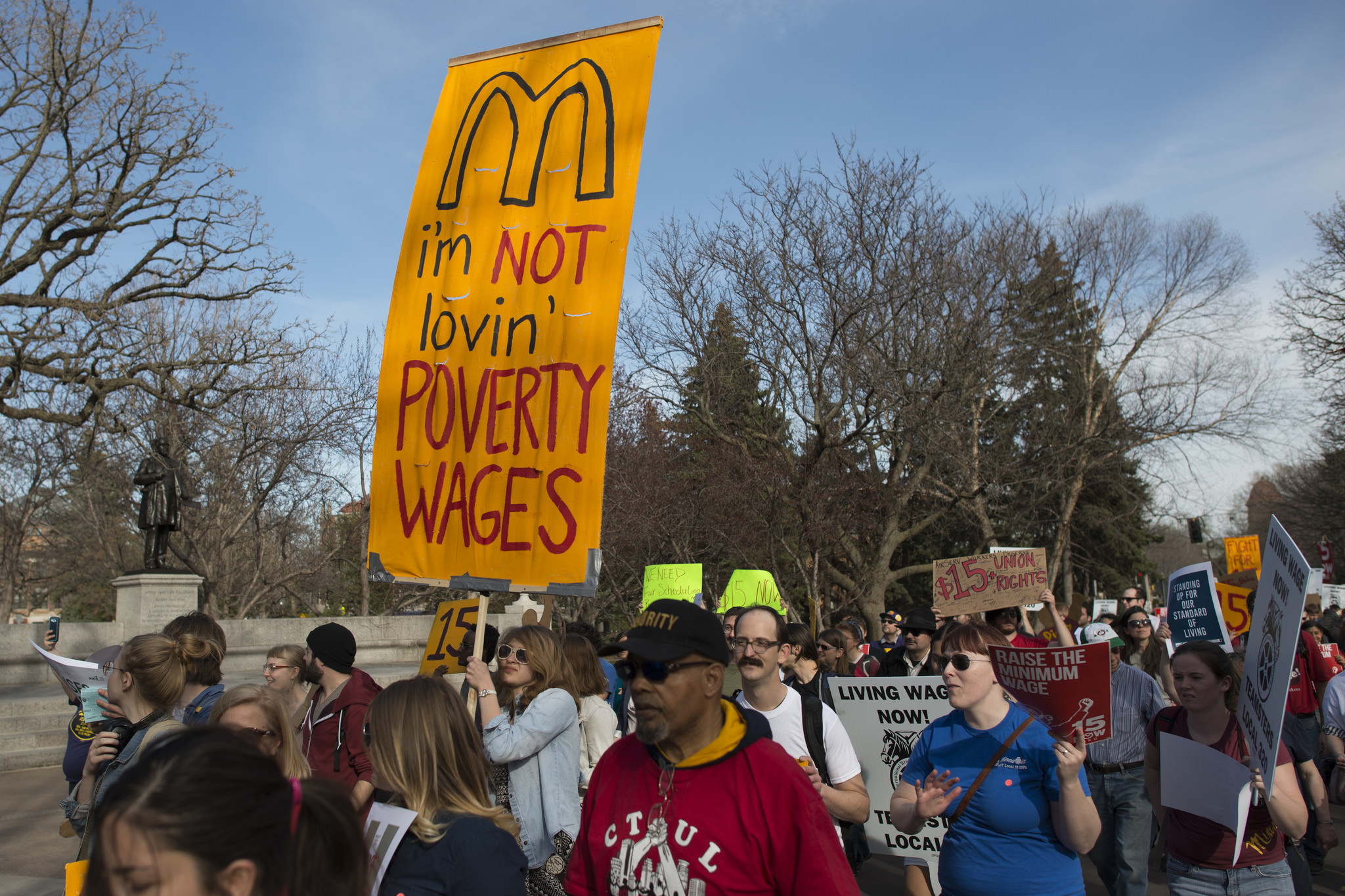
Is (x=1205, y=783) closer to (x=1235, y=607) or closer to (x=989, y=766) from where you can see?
(x=989, y=766)

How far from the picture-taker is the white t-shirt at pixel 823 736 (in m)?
3.96

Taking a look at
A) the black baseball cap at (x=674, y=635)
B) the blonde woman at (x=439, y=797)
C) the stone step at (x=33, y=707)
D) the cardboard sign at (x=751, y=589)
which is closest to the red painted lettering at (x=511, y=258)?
the blonde woman at (x=439, y=797)

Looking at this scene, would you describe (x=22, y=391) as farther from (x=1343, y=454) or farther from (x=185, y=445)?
(x=1343, y=454)

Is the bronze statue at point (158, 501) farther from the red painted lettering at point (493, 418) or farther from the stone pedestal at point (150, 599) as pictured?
the red painted lettering at point (493, 418)

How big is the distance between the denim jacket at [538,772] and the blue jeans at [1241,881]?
2487mm

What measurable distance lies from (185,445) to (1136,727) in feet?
71.9

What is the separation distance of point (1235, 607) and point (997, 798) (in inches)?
327

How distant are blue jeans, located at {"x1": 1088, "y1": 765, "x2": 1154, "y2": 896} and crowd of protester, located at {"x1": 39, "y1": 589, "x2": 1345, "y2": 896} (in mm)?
15

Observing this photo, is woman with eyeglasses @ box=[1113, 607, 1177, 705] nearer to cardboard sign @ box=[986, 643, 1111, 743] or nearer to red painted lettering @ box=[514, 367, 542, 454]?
cardboard sign @ box=[986, 643, 1111, 743]

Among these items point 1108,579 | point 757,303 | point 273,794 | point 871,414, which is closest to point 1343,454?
point 1108,579

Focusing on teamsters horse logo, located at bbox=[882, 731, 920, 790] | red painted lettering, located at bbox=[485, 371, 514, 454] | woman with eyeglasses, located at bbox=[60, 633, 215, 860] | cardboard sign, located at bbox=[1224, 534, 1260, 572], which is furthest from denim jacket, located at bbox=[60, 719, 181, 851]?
cardboard sign, located at bbox=[1224, 534, 1260, 572]

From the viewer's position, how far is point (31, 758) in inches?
440

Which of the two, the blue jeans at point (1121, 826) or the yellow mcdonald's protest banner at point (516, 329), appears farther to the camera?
the blue jeans at point (1121, 826)

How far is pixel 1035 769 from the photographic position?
3.38m
